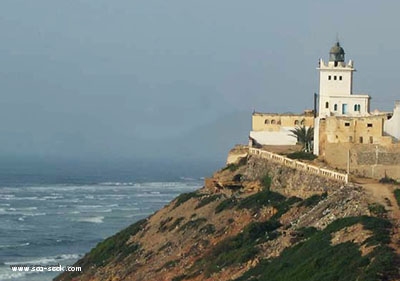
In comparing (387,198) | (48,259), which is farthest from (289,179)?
(48,259)

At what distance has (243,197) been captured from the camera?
156 feet

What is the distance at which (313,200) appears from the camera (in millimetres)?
40469

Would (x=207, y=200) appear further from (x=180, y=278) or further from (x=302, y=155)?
(x=180, y=278)

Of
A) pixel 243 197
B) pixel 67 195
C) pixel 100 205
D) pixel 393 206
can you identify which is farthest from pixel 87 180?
pixel 393 206

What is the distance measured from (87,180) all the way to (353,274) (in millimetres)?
130933

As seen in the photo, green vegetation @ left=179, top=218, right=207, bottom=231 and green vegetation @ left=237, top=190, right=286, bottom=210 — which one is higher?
green vegetation @ left=237, top=190, right=286, bottom=210

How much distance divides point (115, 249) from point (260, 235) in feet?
44.6

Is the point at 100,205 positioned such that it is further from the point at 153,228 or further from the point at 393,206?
the point at 393,206

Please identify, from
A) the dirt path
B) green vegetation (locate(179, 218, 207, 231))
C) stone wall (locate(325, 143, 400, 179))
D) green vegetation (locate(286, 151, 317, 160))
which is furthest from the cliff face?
stone wall (locate(325, 143, 400, 179))

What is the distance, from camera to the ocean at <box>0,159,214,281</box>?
212ft

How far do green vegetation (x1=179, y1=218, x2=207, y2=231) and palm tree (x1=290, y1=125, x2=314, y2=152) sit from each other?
864 cm

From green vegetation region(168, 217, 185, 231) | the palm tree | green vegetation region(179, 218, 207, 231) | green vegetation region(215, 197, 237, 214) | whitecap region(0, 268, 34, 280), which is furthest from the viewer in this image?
whitecap region(0, 268, 34, 280)

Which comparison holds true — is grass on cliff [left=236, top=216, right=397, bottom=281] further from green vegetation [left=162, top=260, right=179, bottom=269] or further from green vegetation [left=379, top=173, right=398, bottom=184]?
green vegetation [left=379, top=173, right=398, bottom=184]

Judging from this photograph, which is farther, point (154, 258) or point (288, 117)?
point (288, 117)
